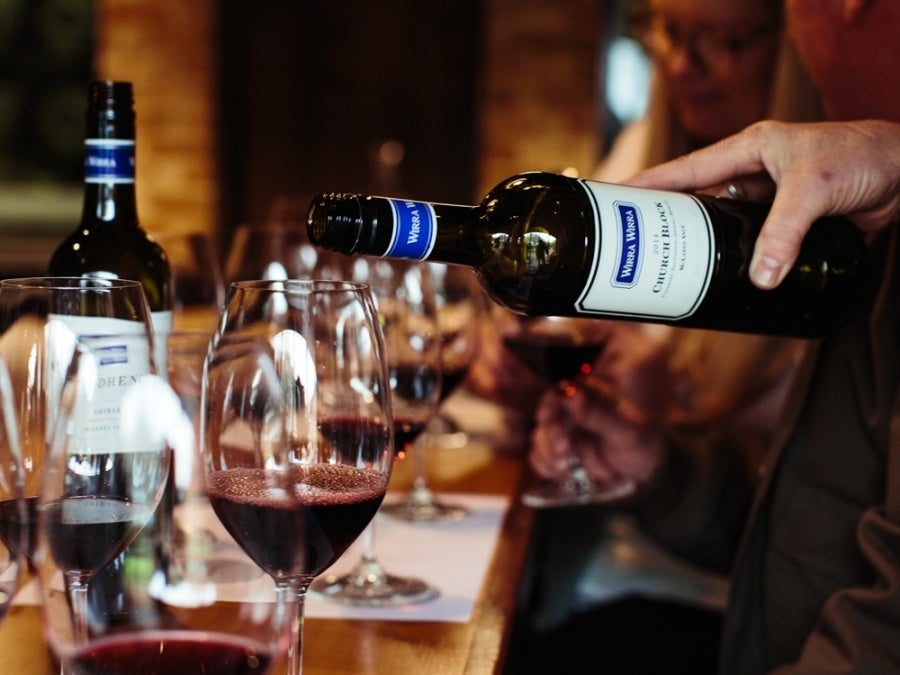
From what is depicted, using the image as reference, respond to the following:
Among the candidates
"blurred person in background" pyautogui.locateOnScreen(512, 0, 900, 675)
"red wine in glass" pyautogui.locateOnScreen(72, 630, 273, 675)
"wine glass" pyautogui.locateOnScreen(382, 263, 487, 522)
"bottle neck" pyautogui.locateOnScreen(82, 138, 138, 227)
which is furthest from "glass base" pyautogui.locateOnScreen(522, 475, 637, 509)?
"red wine in glass" pyautogui.locateOnScreen(72, 630, 273, 675)

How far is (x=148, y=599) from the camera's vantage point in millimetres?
572

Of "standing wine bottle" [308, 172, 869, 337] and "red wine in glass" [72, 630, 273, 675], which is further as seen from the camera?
"standing wine bottle" [308, 172, 869, 337]

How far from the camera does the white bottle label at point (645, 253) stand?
2.80 feet

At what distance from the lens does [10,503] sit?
0.67m

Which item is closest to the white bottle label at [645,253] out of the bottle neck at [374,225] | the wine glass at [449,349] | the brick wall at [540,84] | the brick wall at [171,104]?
the bottle neck at [374,225]

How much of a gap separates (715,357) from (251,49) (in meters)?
3.65

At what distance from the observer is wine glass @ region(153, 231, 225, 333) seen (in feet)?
4.07

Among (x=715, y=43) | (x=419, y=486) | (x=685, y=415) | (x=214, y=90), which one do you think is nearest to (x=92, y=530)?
(x=419, y=486)

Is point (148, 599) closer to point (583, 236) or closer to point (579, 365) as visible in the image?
point (583, 236)

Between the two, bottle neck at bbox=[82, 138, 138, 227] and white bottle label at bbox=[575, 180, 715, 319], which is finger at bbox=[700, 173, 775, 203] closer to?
white bottle label at bbox=[575, 180, 715, 319]

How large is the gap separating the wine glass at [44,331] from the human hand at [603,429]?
0.80 meters

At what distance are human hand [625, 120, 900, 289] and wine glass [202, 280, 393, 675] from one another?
12.7 inches

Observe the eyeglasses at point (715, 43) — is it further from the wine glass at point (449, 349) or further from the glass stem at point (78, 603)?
the glass stem at point (78, 603)

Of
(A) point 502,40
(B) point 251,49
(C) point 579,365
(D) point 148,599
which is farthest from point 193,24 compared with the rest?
(D) point 148,599
